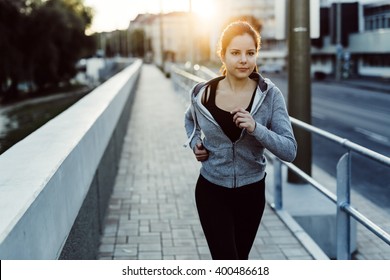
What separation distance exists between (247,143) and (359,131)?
13985mm

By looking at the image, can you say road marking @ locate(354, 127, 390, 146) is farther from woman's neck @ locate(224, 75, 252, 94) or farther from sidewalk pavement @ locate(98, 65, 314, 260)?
woman's neck @ locate(224, 75, 252, 94)

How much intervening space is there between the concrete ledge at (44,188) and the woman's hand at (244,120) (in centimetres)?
83

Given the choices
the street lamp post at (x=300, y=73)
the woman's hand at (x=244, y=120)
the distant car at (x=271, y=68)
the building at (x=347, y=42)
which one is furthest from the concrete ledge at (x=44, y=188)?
the distant car at (x=271, y=68)

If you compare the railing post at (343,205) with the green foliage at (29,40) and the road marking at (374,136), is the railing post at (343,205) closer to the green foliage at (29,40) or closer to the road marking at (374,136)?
the road marking at (374,136)

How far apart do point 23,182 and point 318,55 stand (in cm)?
6027

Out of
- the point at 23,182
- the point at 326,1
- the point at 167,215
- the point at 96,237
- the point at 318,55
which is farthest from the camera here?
the point at 318,55

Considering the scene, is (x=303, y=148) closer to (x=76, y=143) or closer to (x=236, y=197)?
(x=76, y=143)

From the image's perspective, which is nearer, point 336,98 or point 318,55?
Answer: point 336,98

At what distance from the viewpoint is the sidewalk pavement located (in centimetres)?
488

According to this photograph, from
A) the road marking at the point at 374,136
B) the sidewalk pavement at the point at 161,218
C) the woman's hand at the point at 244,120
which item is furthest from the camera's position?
the road marking at the point at 374,136

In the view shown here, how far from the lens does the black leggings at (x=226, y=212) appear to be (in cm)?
288

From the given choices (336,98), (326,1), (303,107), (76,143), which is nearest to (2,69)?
(336,98)

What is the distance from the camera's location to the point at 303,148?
22.7 feet

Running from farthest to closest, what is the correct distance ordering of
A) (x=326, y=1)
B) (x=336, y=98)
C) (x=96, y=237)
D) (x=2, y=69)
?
1. (x=326, y=1)
2. (x=2, y=69)
3. (x=336, y=98)
4. (x=96, y=237)
